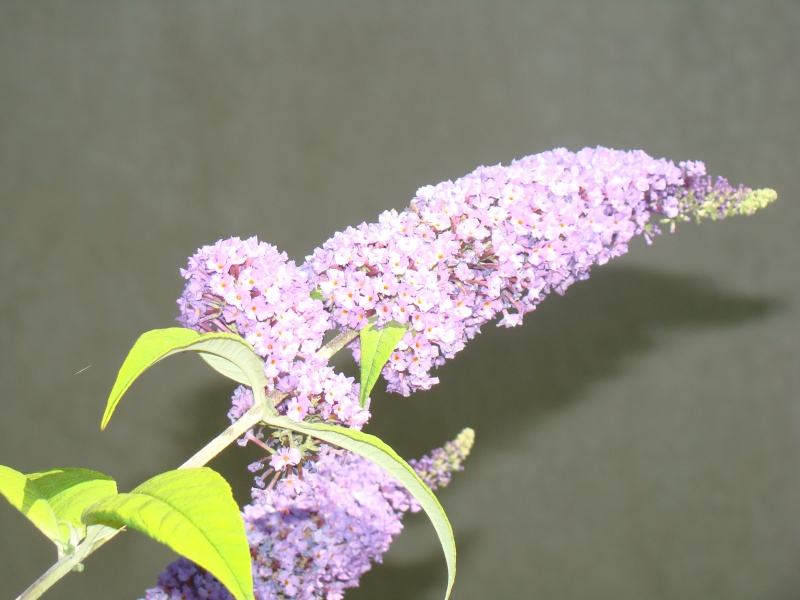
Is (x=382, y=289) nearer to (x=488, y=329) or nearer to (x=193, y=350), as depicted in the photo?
(x=193, y=350)

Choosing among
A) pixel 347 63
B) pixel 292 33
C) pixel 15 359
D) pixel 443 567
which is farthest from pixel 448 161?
pixel 15 359

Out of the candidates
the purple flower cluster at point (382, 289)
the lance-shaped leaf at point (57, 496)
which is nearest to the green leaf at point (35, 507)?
the lance-shaped leaf at point (57, 496)

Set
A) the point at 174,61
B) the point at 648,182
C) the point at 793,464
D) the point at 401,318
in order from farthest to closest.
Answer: the point at 793,464 → the point at 174,61 → the point at 648,182 → the point at 401,318

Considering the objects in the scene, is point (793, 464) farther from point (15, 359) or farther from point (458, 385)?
point (15, 359)

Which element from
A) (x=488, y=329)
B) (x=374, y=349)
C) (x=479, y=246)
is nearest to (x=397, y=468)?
(x=374, y=349)

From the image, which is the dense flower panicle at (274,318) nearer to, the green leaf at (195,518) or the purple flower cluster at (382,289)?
the purple flower cluster at (382,289)
